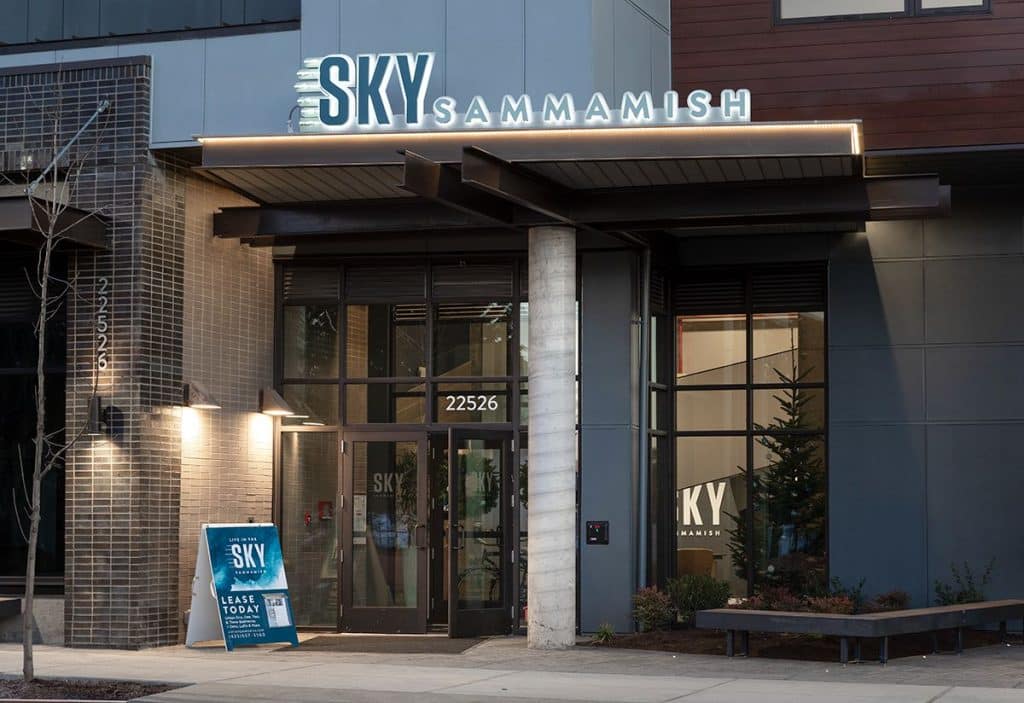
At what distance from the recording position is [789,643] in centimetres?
1606

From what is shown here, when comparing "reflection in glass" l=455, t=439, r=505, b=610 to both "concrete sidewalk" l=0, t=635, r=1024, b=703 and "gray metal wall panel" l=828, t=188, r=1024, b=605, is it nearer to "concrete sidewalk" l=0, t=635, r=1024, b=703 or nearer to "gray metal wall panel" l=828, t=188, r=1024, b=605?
"concrete sidewalk" l=0, t=635, r=1024, b=703

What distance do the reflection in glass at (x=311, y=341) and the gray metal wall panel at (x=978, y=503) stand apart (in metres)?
7.58

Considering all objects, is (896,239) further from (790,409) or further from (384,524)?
(384,524)

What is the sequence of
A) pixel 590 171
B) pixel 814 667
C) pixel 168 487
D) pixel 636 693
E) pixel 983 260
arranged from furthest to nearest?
1. pixel 983 260
2. pixel 168 487
3. pixel 590 171
4. pixel 814 667
5. pixel 636 693

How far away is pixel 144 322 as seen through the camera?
16406 millimetres

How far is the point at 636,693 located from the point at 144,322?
283 inches

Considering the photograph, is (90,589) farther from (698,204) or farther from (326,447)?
(698,204)

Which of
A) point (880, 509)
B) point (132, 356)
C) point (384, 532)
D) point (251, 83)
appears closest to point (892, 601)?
point (880, 509)

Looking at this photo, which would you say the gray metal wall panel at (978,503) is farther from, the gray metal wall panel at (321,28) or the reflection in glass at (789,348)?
the gray metal wall panel at (321,28)

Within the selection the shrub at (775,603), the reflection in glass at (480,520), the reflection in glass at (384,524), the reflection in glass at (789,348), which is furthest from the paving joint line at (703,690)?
the reflection in glass at (789,348)

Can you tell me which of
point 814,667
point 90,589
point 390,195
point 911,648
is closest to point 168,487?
point 90,589

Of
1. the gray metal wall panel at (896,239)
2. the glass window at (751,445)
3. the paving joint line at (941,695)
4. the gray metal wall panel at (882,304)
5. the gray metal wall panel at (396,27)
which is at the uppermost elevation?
the gray metal wall panel at (396,27)

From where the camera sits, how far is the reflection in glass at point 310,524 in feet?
60.8

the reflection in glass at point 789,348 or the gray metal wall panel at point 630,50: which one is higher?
the gray metal wall panel at point 630,50
